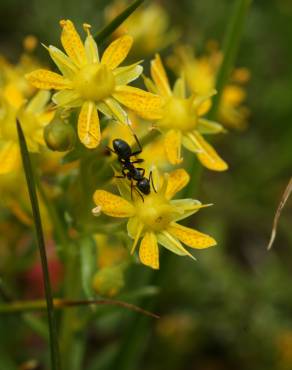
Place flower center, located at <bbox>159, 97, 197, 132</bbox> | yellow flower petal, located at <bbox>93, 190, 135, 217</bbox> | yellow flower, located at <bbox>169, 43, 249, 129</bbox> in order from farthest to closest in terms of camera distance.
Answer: yellow flower, located at <bbox>169, 43, 249, 129</bbox>, flower center, located at <bbox>159, 97, 197, 132</bbox>, yellow flower petal, located at <bbox>93, 190, 135, 217</bbox>

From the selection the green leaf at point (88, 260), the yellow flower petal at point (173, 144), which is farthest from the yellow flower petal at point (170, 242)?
the green leaf at point (88, 260)

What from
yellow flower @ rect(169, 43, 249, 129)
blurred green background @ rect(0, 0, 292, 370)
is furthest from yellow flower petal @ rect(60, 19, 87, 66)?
yellow flower @ rect(169, 43, 249, 129)

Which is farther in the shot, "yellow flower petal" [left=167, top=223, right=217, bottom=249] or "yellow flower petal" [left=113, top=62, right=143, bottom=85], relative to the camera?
"yellow flower petal" [left=113, top=62, right=143, bottom=85]

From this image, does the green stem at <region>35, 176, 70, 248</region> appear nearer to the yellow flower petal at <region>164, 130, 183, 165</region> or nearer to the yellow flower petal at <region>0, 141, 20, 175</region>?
the yellow flower petal at <region>0, 141, 20, 175</region>

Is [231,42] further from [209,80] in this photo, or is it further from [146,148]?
[209,80]

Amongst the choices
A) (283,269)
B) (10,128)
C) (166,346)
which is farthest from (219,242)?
(10,128)

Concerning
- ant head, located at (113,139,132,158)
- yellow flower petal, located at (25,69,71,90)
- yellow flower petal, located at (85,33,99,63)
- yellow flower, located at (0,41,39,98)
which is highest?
yellow flower petal, located at (25,69,71,90)

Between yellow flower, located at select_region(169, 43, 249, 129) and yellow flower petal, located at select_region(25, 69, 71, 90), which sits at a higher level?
yellow flower petal, located at select_region(25, 69, 71, 90)

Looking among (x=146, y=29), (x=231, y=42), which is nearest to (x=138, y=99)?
(x=231, y=42)
